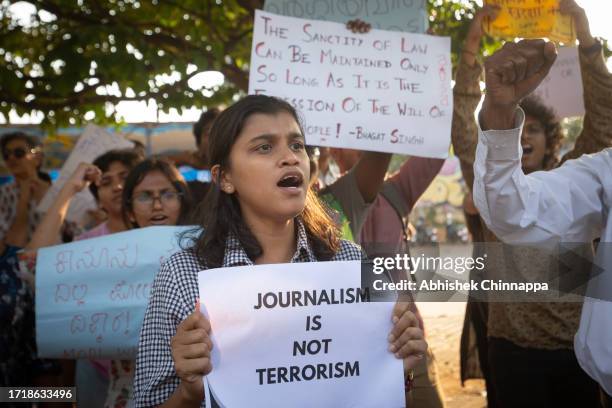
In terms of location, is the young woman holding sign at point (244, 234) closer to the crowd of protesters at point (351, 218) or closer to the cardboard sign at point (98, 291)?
the crowd of protesters at point (351, 218)

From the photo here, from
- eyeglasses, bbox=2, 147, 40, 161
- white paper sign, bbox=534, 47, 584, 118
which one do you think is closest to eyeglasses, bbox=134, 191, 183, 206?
eyeglasses, bbox=2, 147, 40, 161

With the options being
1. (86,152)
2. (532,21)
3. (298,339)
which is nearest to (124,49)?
(86,152)

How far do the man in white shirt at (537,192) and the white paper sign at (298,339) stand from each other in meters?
0.45

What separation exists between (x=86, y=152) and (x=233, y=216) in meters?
3.37

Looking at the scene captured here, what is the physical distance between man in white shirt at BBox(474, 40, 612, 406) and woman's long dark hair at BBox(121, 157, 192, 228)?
1800mm

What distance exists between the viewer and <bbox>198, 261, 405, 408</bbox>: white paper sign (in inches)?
69.7

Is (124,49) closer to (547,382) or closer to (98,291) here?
(98,291)

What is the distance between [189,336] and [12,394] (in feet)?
5.29

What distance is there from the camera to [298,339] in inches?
71.6

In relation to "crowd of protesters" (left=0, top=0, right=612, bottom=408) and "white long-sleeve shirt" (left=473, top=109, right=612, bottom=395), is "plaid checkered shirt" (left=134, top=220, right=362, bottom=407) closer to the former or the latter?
"crowd of protesters" (left=0, top=0, right=612, bottom=408)

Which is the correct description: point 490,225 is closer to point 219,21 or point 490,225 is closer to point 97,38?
point 97,38

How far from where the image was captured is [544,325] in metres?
2.99

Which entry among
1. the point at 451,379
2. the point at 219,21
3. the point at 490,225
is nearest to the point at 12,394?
the point at 490,225

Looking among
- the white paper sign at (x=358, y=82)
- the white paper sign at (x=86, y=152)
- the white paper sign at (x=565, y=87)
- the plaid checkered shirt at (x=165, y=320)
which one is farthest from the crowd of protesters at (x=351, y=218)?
the white paper sign at (x=565, y=87)
